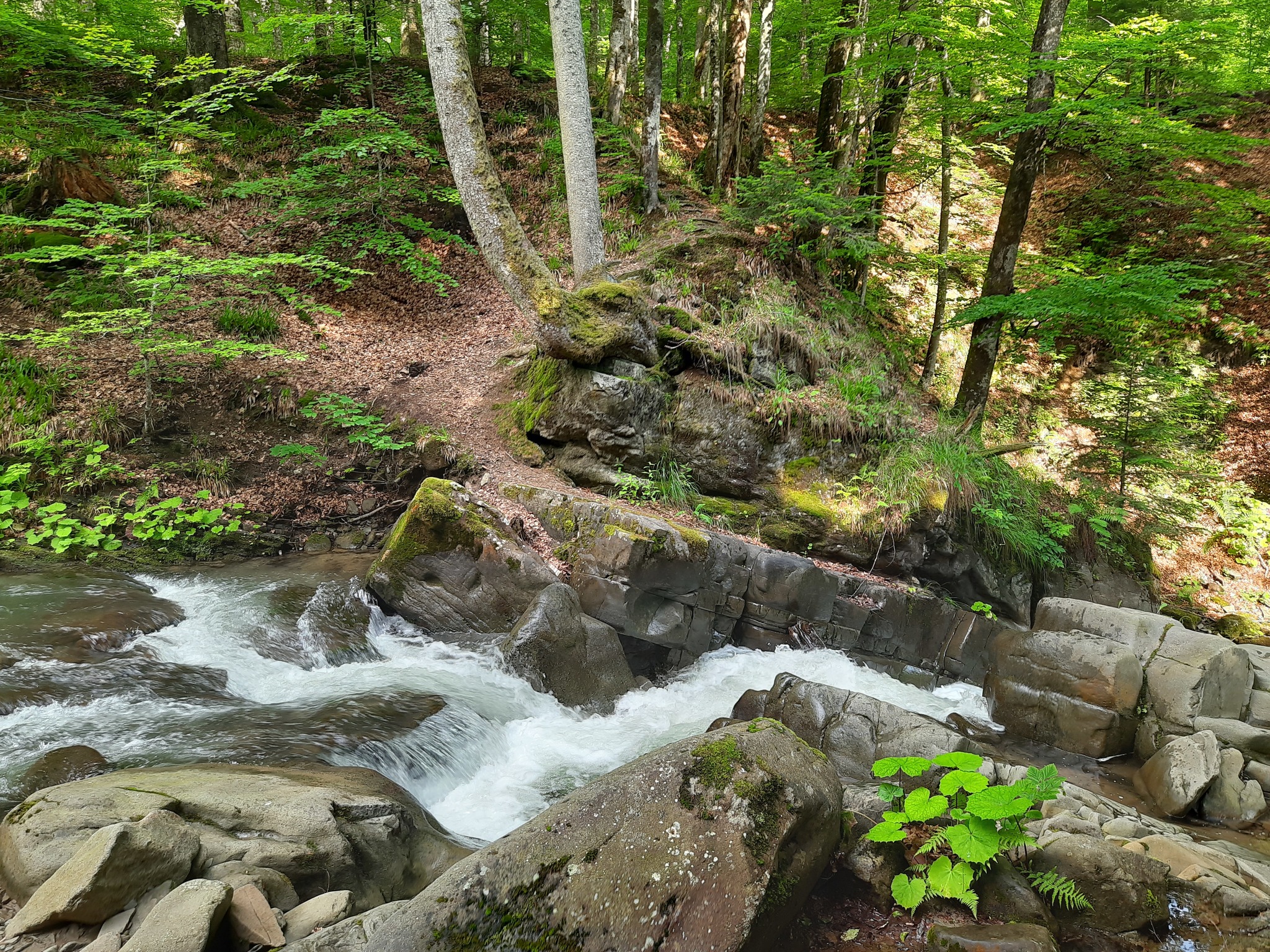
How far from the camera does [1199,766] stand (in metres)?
5.23

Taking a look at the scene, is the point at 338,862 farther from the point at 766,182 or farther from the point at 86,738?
the point at 766,182

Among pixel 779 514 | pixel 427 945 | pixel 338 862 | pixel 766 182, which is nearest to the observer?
pixel 427 945

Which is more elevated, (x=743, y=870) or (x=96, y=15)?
(x=96, y=15)

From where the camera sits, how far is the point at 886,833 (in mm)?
3098

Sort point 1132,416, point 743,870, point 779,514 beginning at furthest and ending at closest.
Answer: point 1132,416 < point 779,514 < point 743,870

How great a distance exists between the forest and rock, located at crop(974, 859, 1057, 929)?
0.06 feet

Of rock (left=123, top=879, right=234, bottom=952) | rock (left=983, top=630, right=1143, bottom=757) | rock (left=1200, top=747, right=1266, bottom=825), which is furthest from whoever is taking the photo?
rock (left=983, top=630, right=1143, bottom=757)

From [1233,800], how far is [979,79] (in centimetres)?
978

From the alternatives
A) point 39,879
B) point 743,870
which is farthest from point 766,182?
point 39,879

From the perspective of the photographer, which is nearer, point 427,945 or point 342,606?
point 427,945

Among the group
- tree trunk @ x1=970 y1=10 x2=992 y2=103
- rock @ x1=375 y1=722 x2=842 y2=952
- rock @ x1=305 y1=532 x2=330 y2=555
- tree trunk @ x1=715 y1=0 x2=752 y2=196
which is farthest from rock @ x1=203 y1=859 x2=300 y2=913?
tree trunk @ x1=715 y1=0 x2=752 y2=196

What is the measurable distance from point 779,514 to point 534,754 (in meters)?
4.33

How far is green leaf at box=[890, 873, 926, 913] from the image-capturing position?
292cm

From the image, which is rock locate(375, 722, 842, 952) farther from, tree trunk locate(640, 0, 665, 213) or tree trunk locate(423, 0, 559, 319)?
tree trunk locate(640, 0, 665, 213)
